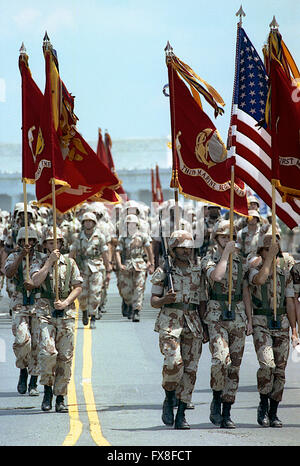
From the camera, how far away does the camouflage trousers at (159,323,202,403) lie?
1171 cm

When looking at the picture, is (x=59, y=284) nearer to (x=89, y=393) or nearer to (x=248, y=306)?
(x=89, y=393)

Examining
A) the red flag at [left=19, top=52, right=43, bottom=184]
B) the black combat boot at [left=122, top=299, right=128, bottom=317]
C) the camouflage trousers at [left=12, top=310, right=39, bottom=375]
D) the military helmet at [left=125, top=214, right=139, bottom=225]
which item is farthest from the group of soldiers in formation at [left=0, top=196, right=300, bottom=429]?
the black combat boot at [left=122, top=299, right=128, bottom=317]

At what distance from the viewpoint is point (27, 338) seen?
1385 centimetres

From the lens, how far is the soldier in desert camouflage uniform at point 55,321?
41.3ft

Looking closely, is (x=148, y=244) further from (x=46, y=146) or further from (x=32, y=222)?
(x=46, y=146)

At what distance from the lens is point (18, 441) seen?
10703 mm

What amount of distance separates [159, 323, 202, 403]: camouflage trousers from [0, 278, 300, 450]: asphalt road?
0.36m

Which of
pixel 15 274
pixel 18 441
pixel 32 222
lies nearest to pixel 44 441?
pixel 18 441

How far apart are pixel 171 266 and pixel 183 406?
138 cm

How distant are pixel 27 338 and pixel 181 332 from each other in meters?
2.63

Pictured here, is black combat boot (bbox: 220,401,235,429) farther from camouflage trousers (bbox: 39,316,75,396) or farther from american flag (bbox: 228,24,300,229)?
american flag (bbox: 228,24,300,229)

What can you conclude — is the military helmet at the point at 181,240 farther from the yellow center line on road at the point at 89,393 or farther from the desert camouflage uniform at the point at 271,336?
the yellow center line on road at the point at 89,393

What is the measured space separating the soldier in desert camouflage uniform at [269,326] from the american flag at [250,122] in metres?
1.22

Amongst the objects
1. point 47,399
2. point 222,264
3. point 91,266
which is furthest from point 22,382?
point 91,266
